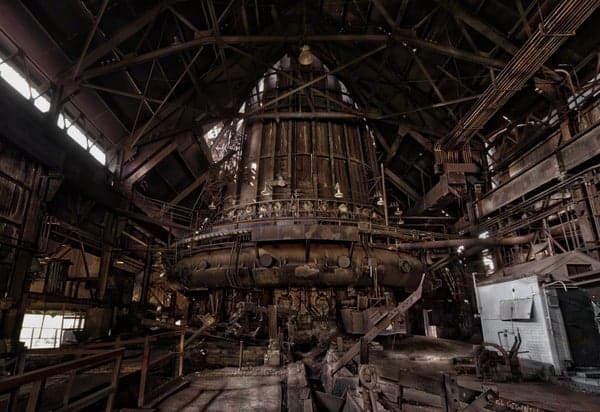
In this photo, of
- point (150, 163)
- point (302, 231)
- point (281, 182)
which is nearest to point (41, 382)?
point (302, 231)

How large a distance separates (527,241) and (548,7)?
22.9 feet

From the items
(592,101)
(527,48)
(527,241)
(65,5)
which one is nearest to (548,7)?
(527,48)

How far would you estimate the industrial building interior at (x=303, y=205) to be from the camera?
660 cm

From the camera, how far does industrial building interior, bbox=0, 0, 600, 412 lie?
660 centimetres

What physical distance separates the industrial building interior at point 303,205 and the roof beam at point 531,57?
5 cm

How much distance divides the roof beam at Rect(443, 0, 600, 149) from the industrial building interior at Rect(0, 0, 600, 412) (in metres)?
0.05

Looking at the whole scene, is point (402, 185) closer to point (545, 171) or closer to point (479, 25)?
point (545, 171)

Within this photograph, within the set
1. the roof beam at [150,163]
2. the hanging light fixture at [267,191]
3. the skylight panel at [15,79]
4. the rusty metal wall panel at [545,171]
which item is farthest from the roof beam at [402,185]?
the skylight panel at [15,79]

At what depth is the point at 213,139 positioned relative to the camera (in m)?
18.0

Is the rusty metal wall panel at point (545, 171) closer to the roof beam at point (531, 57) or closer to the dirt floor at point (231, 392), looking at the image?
the roof beam at point (531, 57)

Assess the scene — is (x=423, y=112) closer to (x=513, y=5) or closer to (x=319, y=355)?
(x=513, y=5)

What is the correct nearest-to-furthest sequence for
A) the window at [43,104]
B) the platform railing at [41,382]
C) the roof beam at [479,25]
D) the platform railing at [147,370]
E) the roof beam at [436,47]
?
the platform railing at [41,382], the platform railing at [147,370], the window at [43,104], the roof beam at [479,25], the roof beam at [436,47]

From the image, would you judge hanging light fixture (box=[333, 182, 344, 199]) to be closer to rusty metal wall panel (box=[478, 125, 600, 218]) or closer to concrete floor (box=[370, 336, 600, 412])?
rusty metal wall panel (box=[478, 125, 600, 218])

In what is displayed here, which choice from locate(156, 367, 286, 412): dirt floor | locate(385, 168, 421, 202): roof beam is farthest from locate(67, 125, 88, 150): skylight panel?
locate(385, 168, 421, 202): roof beam
